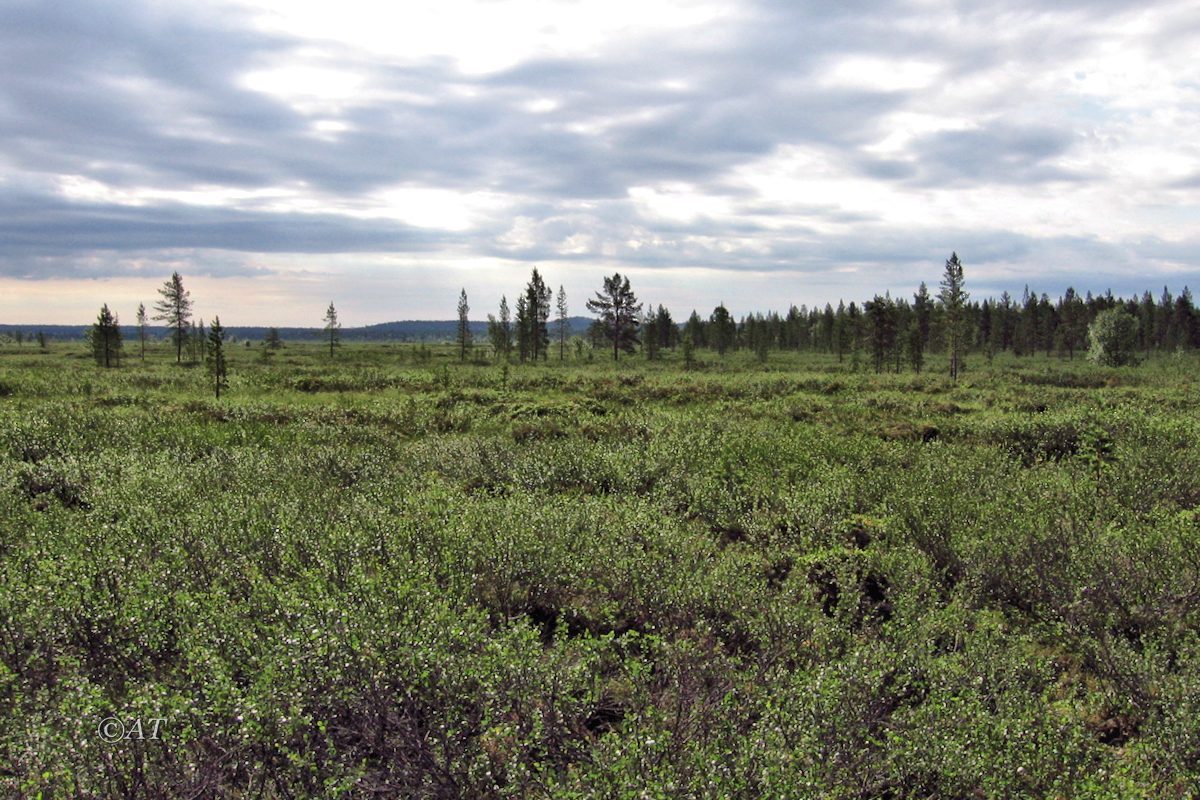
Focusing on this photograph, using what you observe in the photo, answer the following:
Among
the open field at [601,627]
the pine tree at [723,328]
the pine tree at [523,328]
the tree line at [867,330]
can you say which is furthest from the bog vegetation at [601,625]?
the pine tree at [723,328]

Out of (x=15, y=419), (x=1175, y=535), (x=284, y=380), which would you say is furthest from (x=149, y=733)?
(x=284, y=380)

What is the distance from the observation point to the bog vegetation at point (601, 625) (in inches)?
127

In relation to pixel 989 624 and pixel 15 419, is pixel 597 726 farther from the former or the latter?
pixel 15 419

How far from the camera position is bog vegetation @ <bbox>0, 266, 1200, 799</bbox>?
3.23 meters

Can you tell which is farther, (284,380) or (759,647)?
(284,380)

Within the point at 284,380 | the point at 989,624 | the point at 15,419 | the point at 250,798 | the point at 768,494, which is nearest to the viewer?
the point at 250,798

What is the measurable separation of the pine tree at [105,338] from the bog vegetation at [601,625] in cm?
5452

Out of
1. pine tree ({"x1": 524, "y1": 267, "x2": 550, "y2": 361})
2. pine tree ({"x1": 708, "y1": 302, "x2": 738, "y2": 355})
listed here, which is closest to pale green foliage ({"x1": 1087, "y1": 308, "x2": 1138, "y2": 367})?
pine tree ({"x1": 708, "y1": 302, "x2": 738, "y2": 355})

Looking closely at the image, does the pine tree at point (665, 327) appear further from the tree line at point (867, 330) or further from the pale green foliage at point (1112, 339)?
the pale green foliage at point (1112, 339)

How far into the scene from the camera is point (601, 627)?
535cm

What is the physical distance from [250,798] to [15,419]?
47.8ft

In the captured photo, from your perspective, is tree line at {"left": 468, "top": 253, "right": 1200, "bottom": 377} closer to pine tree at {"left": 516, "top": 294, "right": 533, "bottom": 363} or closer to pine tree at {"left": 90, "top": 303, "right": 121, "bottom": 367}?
pine tree at {"left": 516, "top": 294, "right": 533, "bottom": 363}

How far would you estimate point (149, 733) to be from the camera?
3199 millimetres

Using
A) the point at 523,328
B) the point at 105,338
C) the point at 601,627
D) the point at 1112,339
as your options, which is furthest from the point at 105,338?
the point at 1112,339
